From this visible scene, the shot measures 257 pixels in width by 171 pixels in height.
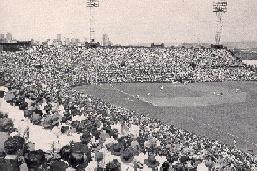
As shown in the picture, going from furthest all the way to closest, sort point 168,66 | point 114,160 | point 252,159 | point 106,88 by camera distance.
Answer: point 168,66 < point 106,88 < point 252,159 < point 114,160

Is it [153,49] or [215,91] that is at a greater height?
[153,49]

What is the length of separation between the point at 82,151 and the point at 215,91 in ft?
190

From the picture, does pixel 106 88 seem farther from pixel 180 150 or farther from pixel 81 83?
pixel 180 150

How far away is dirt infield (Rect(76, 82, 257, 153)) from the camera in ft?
135

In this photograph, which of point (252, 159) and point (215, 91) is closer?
point (252, 159)

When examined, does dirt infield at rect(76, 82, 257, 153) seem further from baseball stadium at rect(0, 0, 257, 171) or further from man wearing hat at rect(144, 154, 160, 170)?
man wearing hat at rect(144, 154, 160, 170)

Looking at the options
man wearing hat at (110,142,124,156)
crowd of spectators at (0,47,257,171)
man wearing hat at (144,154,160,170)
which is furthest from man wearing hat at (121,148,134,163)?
man wearing hat at (144,154,160,170)

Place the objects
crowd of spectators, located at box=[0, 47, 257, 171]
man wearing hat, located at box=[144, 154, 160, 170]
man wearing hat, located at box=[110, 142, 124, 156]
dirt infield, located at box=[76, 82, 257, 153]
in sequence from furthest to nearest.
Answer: dirt infield, located at box=[76, 82, 257, 153], man wearing hat, located at box=[110, 142, 124, 156], man wearing hat, located at box=[144, 154, 160, 170], crowd of spectators, located at box=[0, 47, 257, 171]

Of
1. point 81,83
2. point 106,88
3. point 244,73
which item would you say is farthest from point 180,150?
point 244,73

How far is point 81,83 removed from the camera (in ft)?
244

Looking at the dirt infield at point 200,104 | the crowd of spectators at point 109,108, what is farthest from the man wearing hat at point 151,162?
the dirt infield at point 200,104

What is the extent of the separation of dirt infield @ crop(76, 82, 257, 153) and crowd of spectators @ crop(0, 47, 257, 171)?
3.87 meters

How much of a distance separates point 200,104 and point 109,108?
19.4 metres

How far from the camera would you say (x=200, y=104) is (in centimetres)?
5897
